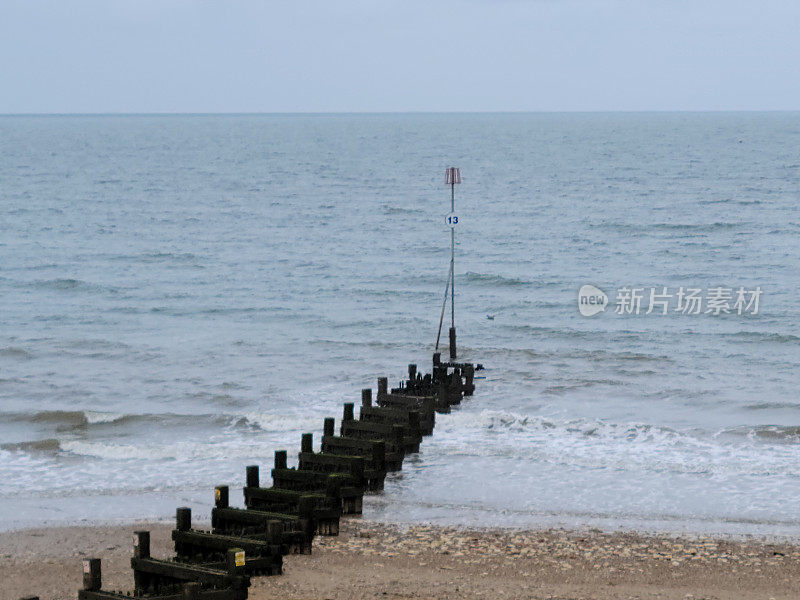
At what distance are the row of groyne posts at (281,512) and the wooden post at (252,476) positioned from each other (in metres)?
0.02

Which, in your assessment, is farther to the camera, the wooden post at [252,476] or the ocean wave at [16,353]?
the ocean wave at [16,353]

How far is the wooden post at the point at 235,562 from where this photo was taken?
A: 46.2 ft

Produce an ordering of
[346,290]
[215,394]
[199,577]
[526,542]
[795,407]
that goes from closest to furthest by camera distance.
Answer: [199,577]
[526,542]
[795,407]
[215,394]
[346,290]

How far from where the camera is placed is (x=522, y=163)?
13725 centimetres

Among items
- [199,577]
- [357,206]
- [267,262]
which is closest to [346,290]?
[267,262]

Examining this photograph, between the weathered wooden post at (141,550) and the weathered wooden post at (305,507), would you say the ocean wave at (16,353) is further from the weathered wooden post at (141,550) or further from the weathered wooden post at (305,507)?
the weathered wooden post at (141,550)

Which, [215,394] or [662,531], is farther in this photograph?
[215,394]

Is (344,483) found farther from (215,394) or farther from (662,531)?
(215,394)

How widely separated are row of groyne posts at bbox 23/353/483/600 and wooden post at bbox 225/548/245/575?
0.01 meters

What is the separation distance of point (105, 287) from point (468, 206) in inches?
1699

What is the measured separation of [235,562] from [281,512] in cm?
355

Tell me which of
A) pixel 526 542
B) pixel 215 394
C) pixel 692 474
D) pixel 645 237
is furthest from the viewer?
pixel 645 237

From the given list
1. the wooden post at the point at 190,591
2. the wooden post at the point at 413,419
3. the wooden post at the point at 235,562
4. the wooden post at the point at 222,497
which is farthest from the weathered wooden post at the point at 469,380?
the wooden post at the point at 190,591

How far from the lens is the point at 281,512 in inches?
694
